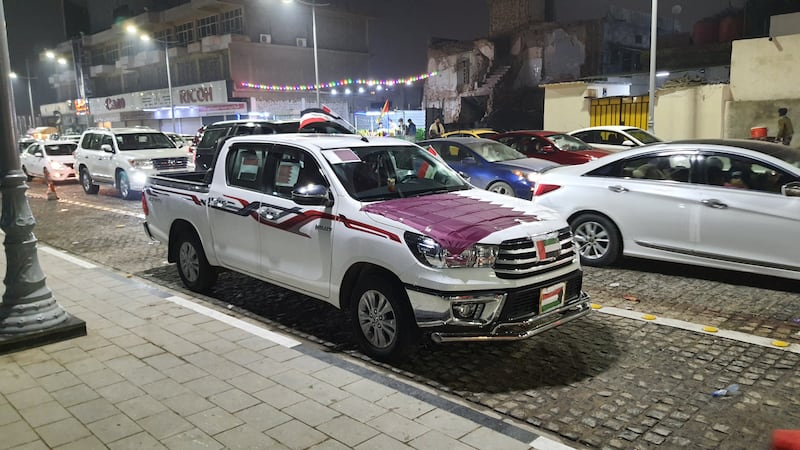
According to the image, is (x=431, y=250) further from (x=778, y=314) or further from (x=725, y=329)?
(x=778, y=314)

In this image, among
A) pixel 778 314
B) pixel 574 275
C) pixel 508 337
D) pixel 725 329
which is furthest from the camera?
pixel 778 314

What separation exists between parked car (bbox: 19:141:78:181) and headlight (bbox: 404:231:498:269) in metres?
19.8

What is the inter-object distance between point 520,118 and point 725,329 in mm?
31382

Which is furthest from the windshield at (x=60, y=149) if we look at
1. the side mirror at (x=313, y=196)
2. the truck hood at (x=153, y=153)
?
the side mirror at (x=313, y=196)

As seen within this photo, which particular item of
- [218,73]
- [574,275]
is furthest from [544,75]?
[574,275]

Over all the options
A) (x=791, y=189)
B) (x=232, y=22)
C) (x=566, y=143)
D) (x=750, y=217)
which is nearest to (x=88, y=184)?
(x=566, y=143)

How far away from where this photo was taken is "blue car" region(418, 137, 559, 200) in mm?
11789

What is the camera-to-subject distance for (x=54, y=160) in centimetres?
2106

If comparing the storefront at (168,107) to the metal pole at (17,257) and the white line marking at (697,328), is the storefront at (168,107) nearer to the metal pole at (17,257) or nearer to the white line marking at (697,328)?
the metal pole at (17,257)

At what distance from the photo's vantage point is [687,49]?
106 feet

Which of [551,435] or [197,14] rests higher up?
[197,14]

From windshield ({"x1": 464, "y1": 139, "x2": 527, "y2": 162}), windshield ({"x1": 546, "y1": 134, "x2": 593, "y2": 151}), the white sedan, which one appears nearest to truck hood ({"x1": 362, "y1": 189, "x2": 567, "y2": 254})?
the white sedan

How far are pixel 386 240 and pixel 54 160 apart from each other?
20.1 meters

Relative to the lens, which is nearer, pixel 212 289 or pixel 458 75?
pixel 212 289
